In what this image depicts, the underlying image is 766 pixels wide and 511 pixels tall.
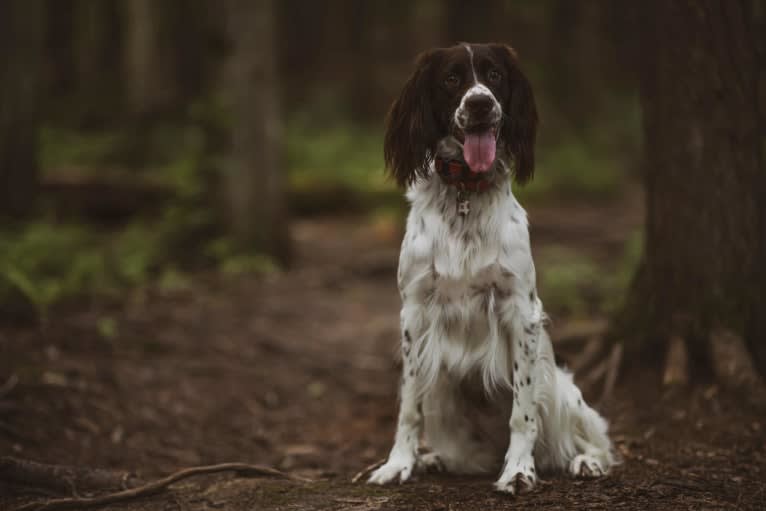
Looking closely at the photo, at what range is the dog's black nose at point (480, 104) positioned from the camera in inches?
143

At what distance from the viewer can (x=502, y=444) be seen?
13.4 ft

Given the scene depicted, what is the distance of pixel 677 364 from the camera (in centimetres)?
475

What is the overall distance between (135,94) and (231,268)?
9.50 m

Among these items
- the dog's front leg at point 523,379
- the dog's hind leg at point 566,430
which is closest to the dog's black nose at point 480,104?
the dog's front leg at point 523,379

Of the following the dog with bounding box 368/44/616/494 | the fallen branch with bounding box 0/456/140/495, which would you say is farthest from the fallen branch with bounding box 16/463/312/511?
the dog with bounding box 368/44/616/494

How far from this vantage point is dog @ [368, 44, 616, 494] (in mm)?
3707

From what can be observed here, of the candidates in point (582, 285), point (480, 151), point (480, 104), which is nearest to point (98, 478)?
point (480, 151)

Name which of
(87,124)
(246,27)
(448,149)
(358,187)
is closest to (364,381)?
(448,149)

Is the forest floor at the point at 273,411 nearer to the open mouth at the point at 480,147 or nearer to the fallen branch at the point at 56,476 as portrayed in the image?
the fallen branch at the point at 56,476

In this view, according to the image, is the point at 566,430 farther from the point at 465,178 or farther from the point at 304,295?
the point at 304,295

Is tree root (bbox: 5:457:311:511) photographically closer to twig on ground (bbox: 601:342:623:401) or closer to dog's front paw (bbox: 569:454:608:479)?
dog's front paw (bbox: 569:454:608:479)

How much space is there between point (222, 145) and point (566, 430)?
6.73 metres

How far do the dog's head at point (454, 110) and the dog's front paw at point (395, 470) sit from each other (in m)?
1.36

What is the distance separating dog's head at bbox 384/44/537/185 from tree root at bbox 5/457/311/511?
1.71 metres
